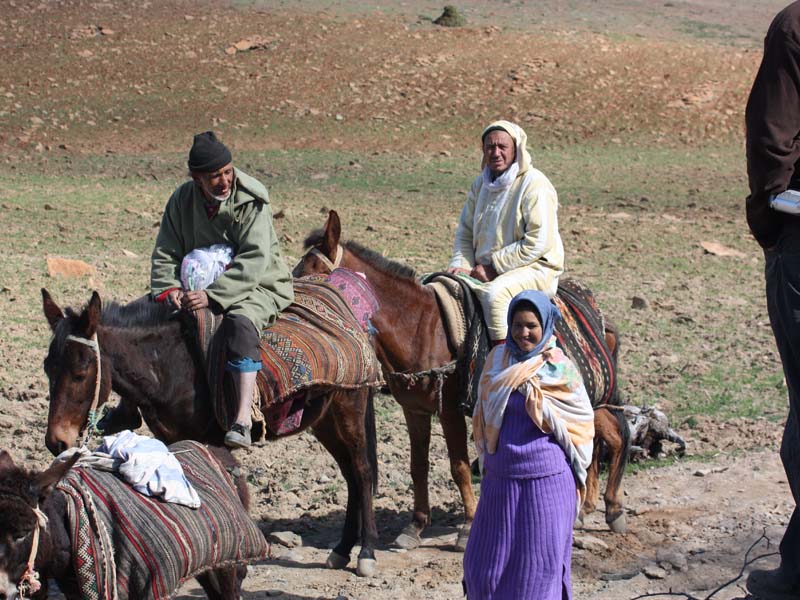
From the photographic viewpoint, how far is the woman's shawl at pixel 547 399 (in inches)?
180

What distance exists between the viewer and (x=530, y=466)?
4.57 m

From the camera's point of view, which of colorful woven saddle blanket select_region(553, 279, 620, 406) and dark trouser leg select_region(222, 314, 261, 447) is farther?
colorful woven saddle blanket select_region(553, 279, 620, 406)

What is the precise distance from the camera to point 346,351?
19.7 ft

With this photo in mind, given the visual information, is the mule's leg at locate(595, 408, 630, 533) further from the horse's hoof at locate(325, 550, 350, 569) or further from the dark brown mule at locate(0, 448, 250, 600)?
the dark brown mule at locate(0, 448, 250, 600)

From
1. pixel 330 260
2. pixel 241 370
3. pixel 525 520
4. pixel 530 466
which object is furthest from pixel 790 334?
pixel 330 260

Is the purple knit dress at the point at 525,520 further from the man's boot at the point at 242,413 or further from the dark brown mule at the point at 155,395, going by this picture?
the dark brown mule at the point at 155,395

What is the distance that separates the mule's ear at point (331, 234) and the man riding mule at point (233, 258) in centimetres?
41

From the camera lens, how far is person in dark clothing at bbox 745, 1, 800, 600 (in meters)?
3.78

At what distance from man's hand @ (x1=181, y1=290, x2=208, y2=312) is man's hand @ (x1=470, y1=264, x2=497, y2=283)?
6.03 feet

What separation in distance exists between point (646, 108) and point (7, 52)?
45.3ft

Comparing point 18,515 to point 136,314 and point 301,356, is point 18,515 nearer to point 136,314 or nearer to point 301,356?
point 136,314

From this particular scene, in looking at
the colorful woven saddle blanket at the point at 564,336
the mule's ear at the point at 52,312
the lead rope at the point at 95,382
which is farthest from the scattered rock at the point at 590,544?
the mule's ear at the point at 52,312

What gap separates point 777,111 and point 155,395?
3.23m

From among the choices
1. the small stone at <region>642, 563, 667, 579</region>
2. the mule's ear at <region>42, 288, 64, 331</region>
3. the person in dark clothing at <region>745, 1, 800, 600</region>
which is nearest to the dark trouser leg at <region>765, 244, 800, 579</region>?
the person in dark clothing at <region>745, 1, 800, 600</region>
